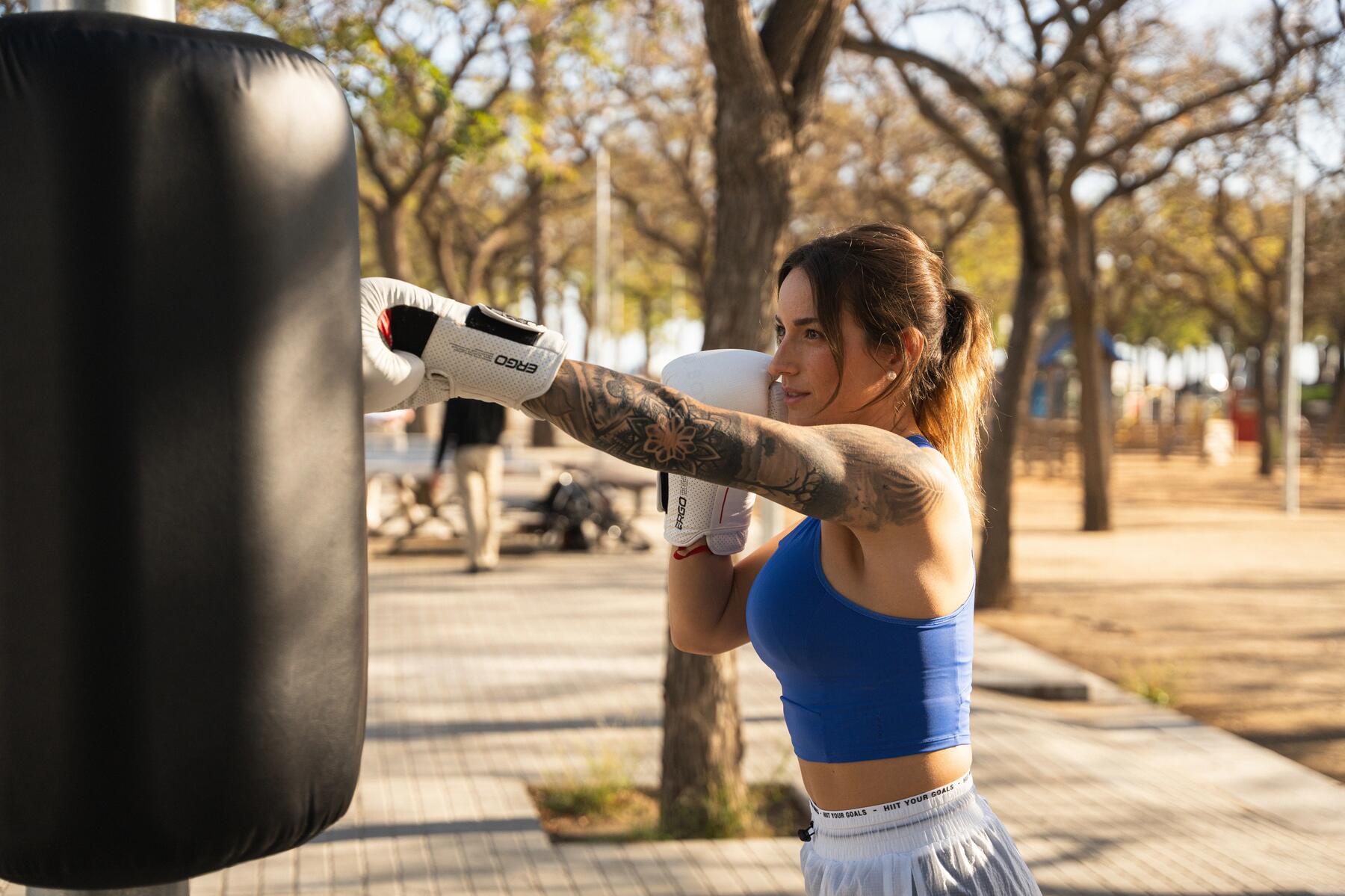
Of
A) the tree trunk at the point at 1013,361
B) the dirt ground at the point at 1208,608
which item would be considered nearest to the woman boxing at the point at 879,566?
the dirt ground at the point at 1208,608

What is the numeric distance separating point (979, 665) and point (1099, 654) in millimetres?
1329

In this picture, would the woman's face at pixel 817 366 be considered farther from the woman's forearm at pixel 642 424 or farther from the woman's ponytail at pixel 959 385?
the woman's forearm at pixel 642 424

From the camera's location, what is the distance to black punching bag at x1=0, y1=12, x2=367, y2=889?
4.97 ft

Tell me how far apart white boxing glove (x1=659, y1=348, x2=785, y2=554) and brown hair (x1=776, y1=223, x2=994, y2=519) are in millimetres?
120

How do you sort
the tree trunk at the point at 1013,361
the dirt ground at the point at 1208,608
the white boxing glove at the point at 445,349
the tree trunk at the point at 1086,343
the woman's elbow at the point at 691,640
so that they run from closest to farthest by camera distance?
the white boxing glove at the point at 445,349 → the woman's elbow at the point at 691,640 → the dirt ground at the point at 1208,608 → the tree trunk at the point at 1013,361 → the tree trunk at the point at 1086,343

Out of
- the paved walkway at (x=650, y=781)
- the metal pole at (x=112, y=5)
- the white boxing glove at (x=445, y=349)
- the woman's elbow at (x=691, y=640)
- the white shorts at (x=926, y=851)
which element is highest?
the metal pole at (x=112, y=5)

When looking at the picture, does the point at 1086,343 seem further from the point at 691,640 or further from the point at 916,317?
the point at 916,317

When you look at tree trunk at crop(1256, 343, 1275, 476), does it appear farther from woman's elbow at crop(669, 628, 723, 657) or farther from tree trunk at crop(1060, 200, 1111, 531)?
woman's elbow at crop(669, 628, 723, 657)

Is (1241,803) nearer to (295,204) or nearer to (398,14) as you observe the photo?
(295,204)


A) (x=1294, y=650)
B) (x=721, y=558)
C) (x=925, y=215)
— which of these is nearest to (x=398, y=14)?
(x=1294, y=650)

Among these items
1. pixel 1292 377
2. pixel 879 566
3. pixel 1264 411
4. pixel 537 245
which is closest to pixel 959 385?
pixel 879 566

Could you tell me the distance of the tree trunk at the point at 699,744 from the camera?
505 centimetres

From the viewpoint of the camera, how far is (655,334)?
204ft

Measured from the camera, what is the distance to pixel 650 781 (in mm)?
5676
